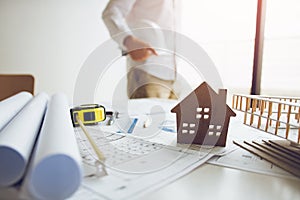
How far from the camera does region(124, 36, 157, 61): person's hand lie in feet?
3.71

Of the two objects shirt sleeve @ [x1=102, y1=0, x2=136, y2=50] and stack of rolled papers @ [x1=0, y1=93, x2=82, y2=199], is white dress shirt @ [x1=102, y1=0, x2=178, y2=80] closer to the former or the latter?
shirt sleeve @ [x1=102, y1=0, x2=136, y2=50]

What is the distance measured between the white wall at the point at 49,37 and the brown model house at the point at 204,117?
107 centimetres

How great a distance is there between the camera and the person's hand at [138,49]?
113 cm

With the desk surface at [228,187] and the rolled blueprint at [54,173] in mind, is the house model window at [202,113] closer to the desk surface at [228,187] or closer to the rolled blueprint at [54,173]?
the desk surface at [228,187]

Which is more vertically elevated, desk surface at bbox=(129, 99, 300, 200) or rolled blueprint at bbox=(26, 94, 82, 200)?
rolled blueprint at bbox=(26, 94, 82, 200)

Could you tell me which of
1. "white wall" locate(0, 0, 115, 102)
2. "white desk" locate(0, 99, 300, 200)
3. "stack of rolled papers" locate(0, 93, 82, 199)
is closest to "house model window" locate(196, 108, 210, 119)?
"white desk" locate(0, 99, 300, 200)

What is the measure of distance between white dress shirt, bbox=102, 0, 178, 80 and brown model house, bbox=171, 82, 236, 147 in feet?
2.30

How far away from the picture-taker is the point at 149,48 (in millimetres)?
1206

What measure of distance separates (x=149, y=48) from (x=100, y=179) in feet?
3.27

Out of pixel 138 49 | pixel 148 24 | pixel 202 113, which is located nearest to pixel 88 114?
pixel 202 113

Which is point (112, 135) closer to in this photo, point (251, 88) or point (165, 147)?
point (165, 147)

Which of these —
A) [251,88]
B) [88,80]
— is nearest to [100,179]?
[88,80]

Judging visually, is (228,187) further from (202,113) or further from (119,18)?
(119,18)

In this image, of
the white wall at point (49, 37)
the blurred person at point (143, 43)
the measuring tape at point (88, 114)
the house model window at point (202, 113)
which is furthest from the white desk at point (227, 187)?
the white wall at point (49, 37)
